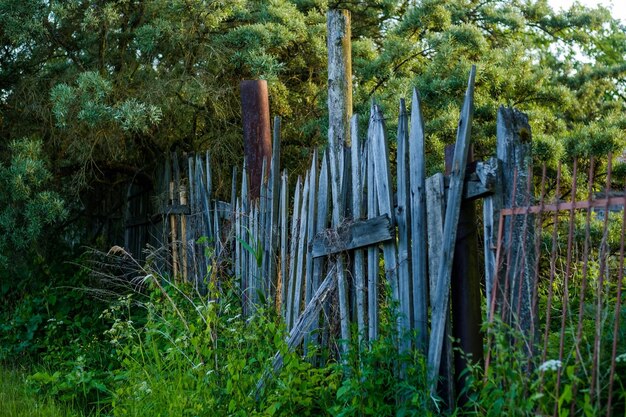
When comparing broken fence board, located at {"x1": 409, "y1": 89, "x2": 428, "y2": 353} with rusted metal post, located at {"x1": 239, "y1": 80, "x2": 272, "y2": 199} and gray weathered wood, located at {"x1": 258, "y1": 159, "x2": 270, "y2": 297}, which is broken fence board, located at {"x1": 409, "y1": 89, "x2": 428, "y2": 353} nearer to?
gray weathered wood, located at {"x1": 258, "y1": 159, "x2": 270, "y2": 297}

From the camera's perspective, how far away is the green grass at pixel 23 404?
19.0 feet

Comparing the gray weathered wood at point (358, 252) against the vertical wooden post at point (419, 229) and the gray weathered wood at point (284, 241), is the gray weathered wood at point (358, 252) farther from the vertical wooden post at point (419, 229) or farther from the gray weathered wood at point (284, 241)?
the gray weathered wood at point (284, 241)

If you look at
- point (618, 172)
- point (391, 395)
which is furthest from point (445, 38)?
point (391, 395)

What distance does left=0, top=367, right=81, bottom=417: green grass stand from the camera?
5.79 meters

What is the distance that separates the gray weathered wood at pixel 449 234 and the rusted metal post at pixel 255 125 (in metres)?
3.48

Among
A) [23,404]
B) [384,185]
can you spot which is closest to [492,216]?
[384,185]

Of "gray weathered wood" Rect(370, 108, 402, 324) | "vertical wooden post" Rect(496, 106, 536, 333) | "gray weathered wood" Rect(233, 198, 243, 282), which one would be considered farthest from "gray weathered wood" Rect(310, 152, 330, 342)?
"vertical wooden post" Rect(496, 106, 536, 333)

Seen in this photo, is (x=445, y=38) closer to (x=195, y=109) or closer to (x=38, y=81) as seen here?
(x=195, y=109)

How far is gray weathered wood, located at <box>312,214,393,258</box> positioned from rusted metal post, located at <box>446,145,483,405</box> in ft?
1.81

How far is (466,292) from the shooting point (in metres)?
4.19

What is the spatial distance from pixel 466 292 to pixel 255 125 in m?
3.85

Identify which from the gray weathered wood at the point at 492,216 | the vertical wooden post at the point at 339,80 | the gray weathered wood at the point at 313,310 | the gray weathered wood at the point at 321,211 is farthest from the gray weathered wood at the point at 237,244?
the gray weathered wood at the point at 492,216

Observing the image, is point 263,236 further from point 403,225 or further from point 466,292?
point 466,292

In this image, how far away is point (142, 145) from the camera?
1008 cm
